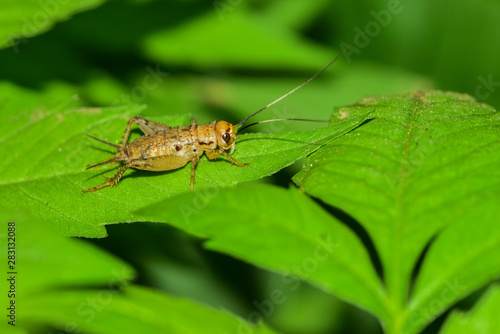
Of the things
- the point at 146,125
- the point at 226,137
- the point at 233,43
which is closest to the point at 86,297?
the point at 226,137

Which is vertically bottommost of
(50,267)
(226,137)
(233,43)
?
(50,267)

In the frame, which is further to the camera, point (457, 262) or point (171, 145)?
point (171, 145)

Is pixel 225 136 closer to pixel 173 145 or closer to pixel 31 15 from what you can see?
pixel 173 145

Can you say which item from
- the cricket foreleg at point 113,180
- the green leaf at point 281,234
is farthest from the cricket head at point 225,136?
the green leaf at point 281,234

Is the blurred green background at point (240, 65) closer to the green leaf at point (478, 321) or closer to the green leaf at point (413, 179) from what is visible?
the green leaf at point (413, 179)

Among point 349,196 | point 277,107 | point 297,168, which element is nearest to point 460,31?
point 277,107

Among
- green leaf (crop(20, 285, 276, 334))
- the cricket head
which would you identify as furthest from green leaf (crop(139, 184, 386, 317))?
the cricket head

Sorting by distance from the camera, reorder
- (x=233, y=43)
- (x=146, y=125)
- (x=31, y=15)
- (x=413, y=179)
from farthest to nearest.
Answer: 1. (x=233, y=43)
2. (x=146, y=125)
3. (x=31, y=15)
4. (x=413, y=179)
